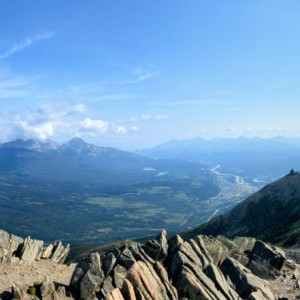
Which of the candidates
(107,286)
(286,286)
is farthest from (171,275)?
(286,286)

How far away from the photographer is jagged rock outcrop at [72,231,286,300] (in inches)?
1441

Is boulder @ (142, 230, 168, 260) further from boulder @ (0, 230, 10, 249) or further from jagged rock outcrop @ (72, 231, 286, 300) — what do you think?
boulder @ (0, 230, 10, 249)

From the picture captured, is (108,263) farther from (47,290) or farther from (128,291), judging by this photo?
(128,291)

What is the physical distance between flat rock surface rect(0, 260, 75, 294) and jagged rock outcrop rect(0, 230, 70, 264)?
120 centimetres

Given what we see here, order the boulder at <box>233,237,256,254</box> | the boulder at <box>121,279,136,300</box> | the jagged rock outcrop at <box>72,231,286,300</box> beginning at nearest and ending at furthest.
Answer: the boulder at <box>121,279,136,300</box> → the jagged rock outcrop at <box>72,231,286,300</box> → the boulder at <box>233,237,256,254</box>

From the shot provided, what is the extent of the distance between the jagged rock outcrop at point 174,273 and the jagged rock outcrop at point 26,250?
1810 centimetres

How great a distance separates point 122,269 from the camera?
143 feet

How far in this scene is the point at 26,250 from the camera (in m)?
59.6

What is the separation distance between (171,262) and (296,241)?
71.0m

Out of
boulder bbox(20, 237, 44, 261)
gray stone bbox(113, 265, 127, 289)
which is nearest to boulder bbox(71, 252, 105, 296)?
gray stone bbox(113, 265, 127, 289)

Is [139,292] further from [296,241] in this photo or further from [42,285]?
[296,241]

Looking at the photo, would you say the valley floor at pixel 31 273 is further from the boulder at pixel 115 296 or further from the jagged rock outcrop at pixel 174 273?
the boulder at pixel 115 296

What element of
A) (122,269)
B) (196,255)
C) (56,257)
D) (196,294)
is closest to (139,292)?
(196,294)

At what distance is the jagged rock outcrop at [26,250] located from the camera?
58.4 m
